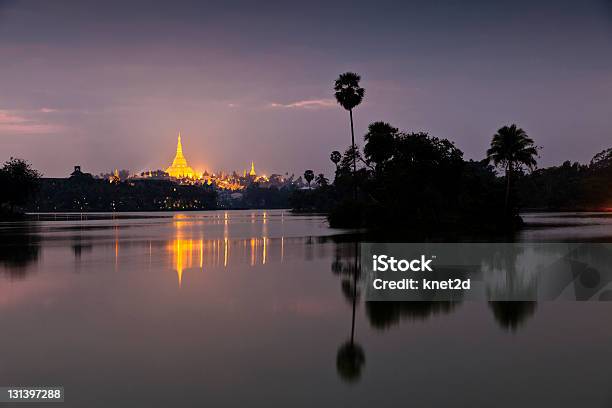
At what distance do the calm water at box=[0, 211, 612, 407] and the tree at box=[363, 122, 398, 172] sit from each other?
145ft

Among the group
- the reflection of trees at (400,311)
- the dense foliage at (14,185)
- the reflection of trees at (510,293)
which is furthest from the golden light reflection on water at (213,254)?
the dense foliage at (14,185)

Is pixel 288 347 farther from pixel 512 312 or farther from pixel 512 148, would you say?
pixel 512 148

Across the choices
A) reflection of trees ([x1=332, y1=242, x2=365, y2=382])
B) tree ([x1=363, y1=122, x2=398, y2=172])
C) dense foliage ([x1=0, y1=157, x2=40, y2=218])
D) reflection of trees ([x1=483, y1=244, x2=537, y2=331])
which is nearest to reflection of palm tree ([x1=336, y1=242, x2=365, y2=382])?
reflection of trees ([x1=332, y1=242, x2=365, y2=382])

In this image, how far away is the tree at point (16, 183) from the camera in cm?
10369

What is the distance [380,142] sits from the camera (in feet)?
217

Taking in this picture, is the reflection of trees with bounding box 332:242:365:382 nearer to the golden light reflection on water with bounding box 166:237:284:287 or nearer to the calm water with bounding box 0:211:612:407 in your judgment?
the calm water with bounding box 0:211:612:407

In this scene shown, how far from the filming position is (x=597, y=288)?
817 inches

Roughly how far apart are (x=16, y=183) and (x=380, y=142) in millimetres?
67366

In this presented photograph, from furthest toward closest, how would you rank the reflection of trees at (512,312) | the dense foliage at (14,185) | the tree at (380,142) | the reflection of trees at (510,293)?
the dense foliage at (14,185), the tree at (380,142), the reflection of trees at (510,293), the reflection of trees at (512,312)

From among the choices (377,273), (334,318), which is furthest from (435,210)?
(334,318)

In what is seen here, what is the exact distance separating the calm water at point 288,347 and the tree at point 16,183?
88.7m

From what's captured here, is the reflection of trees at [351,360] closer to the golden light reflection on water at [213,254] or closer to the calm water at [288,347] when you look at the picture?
the calm water at [288,347]

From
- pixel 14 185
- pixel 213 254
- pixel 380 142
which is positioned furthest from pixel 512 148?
pixel 14 185

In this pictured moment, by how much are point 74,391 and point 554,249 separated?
92.5ft
